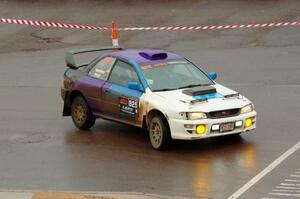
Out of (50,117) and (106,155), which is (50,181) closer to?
(106,155)

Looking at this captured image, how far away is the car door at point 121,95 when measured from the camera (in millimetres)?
13062

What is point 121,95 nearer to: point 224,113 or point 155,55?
point 155,55

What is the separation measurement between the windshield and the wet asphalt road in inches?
41.9

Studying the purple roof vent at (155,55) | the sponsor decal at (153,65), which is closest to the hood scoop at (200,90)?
the sponsor decal at (153,65)

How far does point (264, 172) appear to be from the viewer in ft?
35.9

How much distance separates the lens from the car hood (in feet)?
39.9

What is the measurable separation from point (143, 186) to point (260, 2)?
1883 centimetres

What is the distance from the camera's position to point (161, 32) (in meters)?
25.2

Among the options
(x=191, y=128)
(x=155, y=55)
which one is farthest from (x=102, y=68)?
(x=191, y=128)

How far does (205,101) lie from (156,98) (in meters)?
0.88

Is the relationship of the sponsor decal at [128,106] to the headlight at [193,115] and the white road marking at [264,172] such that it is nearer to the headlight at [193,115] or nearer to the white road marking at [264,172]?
the headlight at [193,115]

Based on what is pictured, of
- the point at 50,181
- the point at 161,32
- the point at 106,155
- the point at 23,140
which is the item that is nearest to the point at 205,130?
the point at 106,155

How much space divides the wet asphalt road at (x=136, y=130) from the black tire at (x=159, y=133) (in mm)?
139

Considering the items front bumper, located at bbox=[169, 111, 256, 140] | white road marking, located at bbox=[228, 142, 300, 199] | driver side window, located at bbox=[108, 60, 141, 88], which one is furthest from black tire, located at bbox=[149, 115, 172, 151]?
white road marking, located at bbox=[228, 142, 300, 199]
